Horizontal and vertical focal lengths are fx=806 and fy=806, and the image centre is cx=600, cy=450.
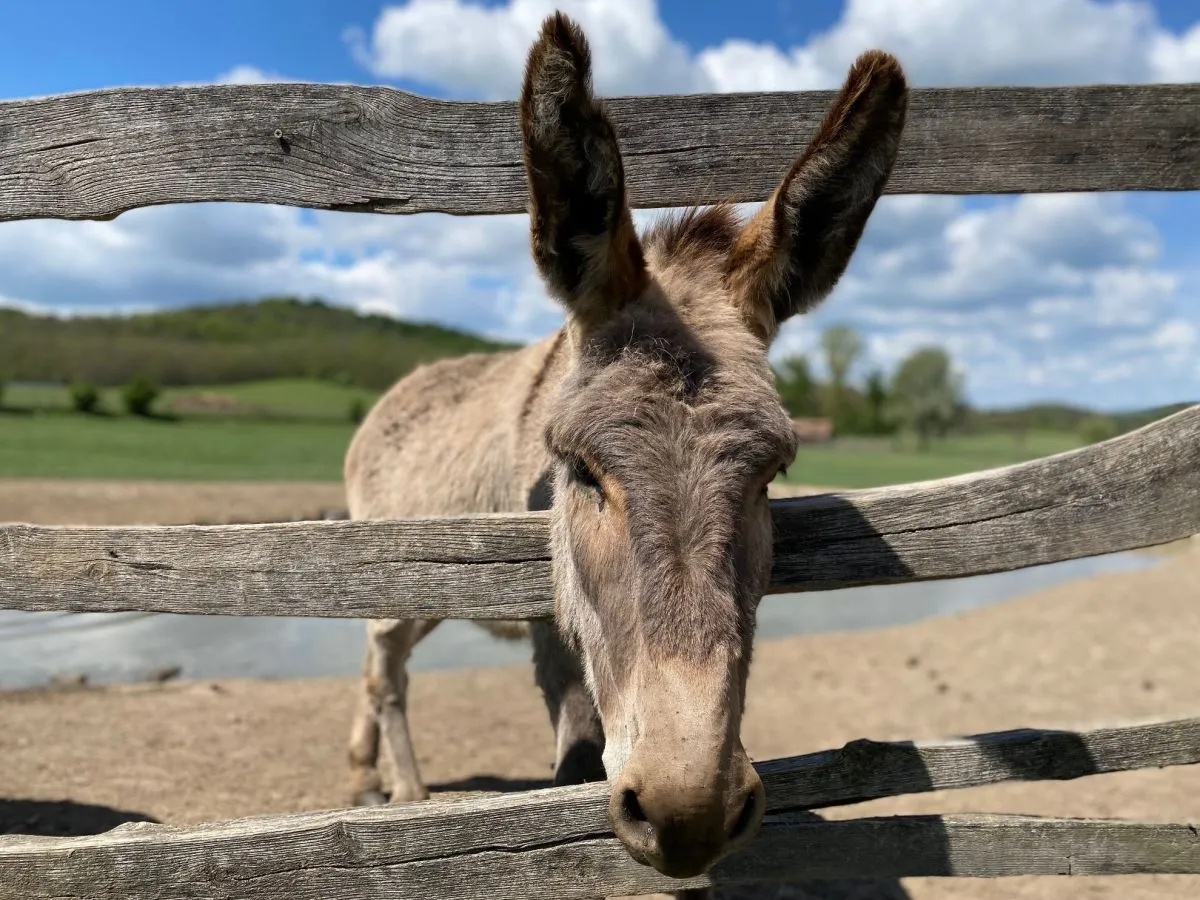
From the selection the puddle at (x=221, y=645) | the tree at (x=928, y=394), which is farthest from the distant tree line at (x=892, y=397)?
the puddle at (x=221, y=645)

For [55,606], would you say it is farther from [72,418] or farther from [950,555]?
[72,418]

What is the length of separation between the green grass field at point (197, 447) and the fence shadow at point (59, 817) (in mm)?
7072

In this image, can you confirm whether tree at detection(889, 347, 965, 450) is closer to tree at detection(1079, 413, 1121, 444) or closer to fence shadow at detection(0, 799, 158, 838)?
tree at detection(1079, 413, 1121, 444)

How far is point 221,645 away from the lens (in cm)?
948

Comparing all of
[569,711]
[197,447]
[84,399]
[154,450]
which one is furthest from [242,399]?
[569,711]

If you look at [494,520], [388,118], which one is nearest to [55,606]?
[494,520]

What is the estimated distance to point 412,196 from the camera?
2.57 m

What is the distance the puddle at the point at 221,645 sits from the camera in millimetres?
8008

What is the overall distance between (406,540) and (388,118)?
1342 mm

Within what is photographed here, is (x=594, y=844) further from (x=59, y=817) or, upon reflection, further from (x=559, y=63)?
(x=59, y=817)

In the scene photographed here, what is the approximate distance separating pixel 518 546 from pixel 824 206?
1447mm

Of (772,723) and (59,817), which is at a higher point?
(59,817)

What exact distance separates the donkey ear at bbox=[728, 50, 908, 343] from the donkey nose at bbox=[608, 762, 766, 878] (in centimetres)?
145

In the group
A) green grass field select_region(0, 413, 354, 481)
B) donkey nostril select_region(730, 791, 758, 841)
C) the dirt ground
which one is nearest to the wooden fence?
the dirt ground
